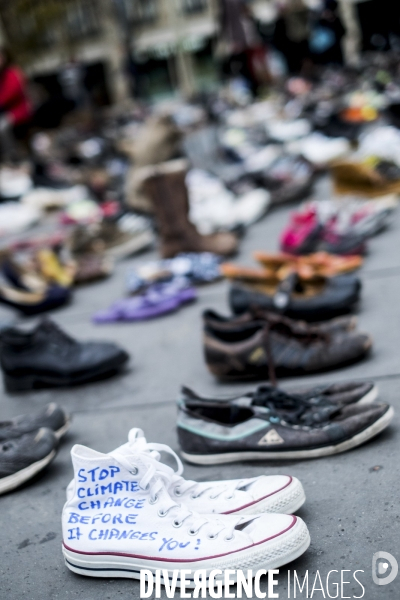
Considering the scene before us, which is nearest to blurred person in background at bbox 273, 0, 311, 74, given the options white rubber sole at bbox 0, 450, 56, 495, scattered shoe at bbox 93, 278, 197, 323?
scattered shoe at bbox 93, 278, 197, 323

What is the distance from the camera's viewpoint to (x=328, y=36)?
12.8 m

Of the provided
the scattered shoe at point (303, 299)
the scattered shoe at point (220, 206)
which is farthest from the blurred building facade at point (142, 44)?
the scattered shoe at point (303, 299)

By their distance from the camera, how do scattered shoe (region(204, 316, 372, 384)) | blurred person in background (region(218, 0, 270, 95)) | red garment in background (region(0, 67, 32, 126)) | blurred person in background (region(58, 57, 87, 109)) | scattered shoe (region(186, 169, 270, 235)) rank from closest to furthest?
scattered shoe (region(204, 316, 372, 384)) < scattered shoe (region(186, 169, 270, 235)) < red garment in background (region(0, 67, 32, 126)) < blurred person in background (region(218, 0, 270, 95)) < blurred person in background (region(58, 57, 87, 109))

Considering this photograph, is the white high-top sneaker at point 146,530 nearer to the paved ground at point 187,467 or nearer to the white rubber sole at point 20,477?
→ the paved ground at point 187,467

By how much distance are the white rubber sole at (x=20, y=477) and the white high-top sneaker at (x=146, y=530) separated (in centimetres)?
41

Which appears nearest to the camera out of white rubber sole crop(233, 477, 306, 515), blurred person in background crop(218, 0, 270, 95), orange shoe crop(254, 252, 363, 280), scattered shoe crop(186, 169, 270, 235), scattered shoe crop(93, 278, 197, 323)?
white rubber sole crop(233, 477, 306, 515)

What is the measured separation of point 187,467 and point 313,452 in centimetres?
36

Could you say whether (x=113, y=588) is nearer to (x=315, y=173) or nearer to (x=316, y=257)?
(x=316, y=257)

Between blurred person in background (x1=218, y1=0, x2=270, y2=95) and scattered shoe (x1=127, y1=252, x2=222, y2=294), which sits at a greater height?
blurred person in background (x1=218, y1=0, x2=270, y2=95)

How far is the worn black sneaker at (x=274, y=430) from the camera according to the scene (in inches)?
77.5

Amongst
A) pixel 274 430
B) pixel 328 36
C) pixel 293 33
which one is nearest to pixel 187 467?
pixel 274 430

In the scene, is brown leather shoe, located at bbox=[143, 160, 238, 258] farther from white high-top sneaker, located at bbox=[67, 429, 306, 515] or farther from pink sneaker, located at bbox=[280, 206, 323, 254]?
white high-top sneaker, located at bbox=[67, 429, 306, 515]

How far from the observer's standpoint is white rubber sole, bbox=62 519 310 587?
1.52 meters

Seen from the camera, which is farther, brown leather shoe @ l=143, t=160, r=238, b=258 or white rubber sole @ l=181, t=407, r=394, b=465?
brown leather shoe @ l=143, t=160, r=238, b=258
